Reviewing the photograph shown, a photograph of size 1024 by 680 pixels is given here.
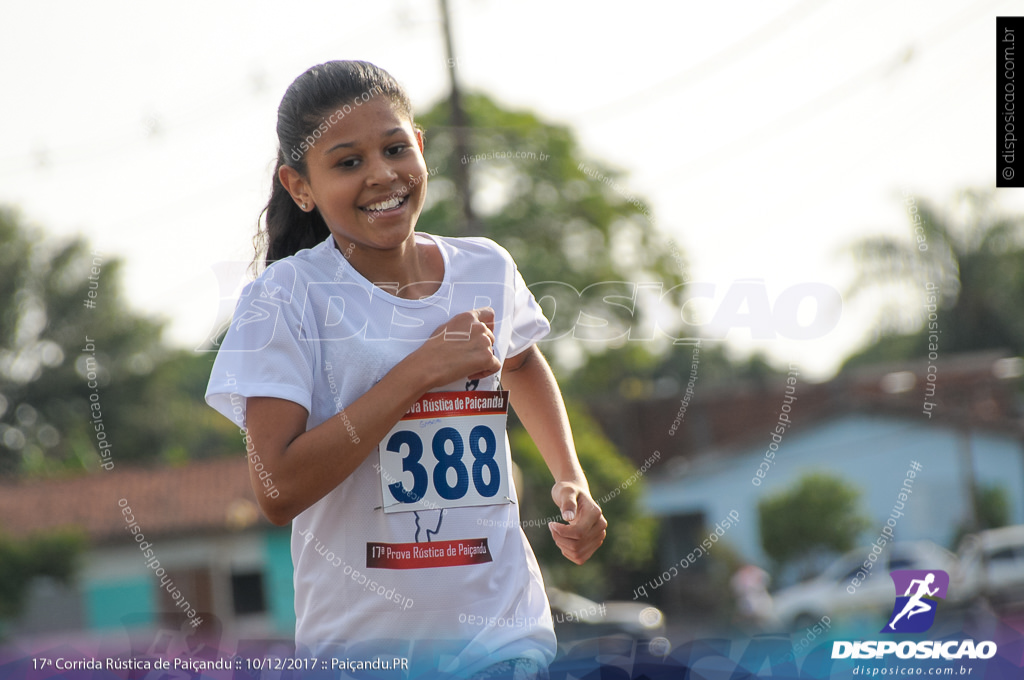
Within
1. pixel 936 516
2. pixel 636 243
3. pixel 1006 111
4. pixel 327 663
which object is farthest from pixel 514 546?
pixel 936 516

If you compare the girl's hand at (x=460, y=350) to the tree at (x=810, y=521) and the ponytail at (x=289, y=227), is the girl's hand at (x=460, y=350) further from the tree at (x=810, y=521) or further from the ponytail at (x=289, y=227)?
the tree at (x=810, y=521)

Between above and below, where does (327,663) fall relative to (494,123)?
below

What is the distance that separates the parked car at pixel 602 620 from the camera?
12.4m

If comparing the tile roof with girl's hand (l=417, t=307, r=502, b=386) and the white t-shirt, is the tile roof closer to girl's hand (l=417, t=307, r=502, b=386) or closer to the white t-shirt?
the white t-shirt

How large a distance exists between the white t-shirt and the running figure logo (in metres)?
1.72

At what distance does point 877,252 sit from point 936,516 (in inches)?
196

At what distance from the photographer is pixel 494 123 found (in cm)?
1202

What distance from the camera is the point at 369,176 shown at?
5.90 ft

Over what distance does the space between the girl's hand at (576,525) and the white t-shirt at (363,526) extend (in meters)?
0.10

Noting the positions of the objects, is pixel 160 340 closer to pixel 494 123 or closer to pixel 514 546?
pixel 494 123

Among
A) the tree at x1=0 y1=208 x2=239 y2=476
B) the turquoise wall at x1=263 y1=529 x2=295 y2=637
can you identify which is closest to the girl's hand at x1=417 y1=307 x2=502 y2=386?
the turquoise wall at x1=263 y1=529 x2=295 y2=637

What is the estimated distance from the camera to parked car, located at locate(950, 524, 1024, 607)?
47.0ft

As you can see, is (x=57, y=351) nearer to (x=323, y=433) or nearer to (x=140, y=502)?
(x=140, y=502)

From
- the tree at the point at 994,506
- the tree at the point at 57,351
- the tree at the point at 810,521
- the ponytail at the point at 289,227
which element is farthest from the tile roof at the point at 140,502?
the ponytail at the point at 289,227
